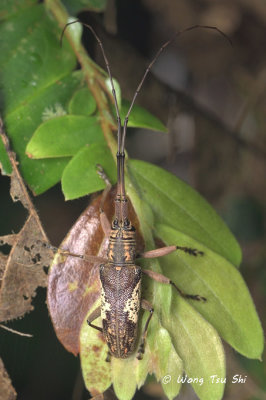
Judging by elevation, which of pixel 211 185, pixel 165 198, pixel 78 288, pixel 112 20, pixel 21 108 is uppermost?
pixel 112 20

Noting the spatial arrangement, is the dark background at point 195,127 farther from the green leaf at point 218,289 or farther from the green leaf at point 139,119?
the green leaf at point 218,289

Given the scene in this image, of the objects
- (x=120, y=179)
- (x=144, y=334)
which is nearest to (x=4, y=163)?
(x=120, y=179)

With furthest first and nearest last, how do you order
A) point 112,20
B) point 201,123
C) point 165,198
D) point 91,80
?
1. point 201,123
2. point 112,20
3. point 91,80
4. point 165,198

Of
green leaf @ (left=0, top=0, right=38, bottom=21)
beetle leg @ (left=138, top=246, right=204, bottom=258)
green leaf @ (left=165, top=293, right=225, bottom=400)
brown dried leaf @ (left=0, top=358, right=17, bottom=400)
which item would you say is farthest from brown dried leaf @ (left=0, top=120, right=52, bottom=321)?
green leaf @ (left=0, top=0, right=38, bottom=21)

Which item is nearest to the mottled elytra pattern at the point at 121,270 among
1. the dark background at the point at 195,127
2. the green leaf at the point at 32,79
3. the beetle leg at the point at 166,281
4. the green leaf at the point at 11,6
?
the beetle leg at the point at 166,281

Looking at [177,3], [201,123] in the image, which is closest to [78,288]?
[201,123]

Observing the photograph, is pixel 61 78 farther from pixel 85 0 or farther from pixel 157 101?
pixel 157 101

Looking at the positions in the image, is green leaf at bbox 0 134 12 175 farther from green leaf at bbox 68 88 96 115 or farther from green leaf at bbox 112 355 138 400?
green leaf at bbox 112 355 138 400
